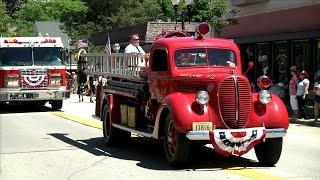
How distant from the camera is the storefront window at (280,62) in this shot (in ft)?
76.9

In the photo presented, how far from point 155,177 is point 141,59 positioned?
3.18 m

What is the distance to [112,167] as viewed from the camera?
30.2 ft

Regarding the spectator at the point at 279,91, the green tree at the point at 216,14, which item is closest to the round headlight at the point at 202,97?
the spectator at the point at 279,91

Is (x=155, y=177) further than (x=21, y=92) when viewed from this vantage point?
No

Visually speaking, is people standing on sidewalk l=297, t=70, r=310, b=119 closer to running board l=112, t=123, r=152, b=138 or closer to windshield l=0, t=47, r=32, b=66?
running board l=112, t=123, r=152, b=138

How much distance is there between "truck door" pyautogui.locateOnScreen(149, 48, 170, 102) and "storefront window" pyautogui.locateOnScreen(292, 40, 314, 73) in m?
13.0

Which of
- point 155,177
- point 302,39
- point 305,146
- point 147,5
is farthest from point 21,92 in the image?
point 147,5

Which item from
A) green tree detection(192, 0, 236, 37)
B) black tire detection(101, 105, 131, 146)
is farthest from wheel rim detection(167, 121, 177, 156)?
green tree detection(192, 0, 236, 37)

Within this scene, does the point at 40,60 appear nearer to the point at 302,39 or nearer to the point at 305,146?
the point at 302,39

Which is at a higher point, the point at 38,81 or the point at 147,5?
the point at 147,5

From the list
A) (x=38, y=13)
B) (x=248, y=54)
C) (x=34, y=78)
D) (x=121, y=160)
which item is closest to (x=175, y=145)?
(x=121, y=160)

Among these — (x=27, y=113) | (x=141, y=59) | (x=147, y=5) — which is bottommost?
(x=27, y=113)

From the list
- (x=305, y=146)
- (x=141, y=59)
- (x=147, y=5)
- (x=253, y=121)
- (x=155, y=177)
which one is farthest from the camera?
(x=147, y=5)

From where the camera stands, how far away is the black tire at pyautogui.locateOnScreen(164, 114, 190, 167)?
8625 millimetres
